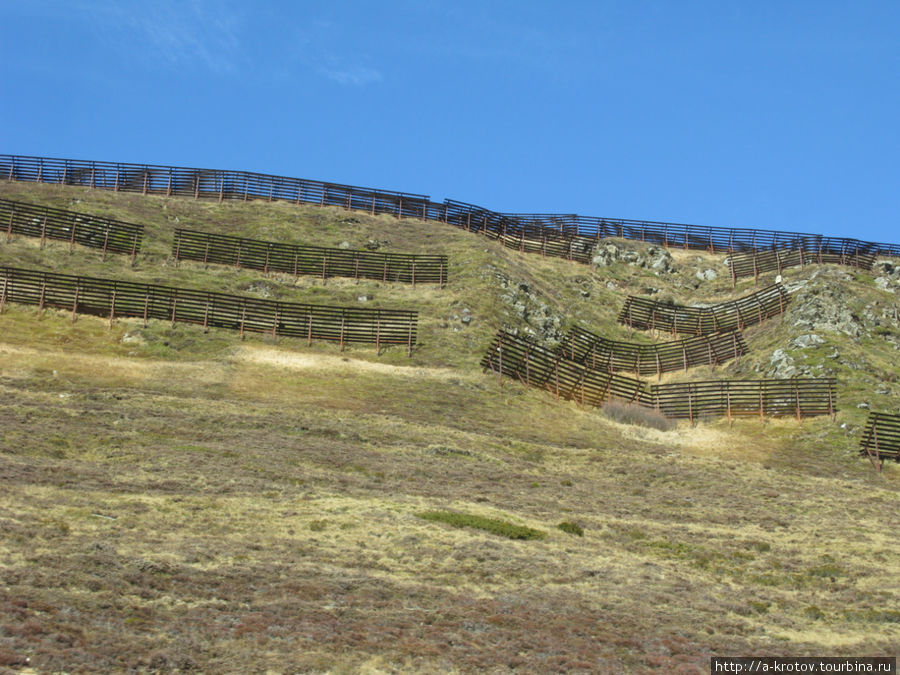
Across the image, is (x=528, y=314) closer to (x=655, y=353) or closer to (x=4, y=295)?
(x=655, y=353)

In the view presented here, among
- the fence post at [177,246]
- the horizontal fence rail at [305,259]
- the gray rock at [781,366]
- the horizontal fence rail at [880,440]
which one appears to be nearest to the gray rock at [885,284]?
the gray rock at [781,366]

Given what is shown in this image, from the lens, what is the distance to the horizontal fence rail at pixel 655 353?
197ft

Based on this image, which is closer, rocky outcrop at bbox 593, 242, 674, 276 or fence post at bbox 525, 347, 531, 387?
fence post at bbox 525, 347, 531, 387

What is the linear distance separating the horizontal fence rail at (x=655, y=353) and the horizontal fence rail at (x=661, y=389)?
13.5 feet

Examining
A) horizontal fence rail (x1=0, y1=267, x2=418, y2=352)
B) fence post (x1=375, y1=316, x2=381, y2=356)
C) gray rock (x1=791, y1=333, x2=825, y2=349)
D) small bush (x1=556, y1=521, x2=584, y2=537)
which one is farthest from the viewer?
fence post (x1=375, y1=316, x2=381, y2=356)

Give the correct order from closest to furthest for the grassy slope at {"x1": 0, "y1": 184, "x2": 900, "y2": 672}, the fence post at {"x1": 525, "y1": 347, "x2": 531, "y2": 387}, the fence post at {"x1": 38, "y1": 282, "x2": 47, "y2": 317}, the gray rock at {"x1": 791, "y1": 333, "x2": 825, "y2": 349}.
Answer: the grassy slope at {"x1": 0, "y1": 184, "x2": 900, "y2": 672} → the fence post at {"x1": 38, "y1": 282, "x2": 47, "y2": 317} → the fence post at {"x1": 525, "y1": 347, "x2": 531, "y2": 387} → the gray rock at {"x1": 791, "y1": 333, "x2": 825, "y2": 349}

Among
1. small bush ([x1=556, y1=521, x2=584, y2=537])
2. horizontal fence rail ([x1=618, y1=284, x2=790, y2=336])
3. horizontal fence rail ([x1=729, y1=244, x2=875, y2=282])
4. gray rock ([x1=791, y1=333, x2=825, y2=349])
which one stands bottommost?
small bush ([x1=556, y1=521, x2=584, y2=537])

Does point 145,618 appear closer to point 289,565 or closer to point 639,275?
point 289,565

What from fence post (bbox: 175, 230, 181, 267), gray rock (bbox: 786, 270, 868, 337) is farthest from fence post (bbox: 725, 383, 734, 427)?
fence post (bbox: 175, 230, 181, 267)

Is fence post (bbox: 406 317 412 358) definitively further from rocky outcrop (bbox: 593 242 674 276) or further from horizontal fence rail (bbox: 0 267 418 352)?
A: rocky outcrop (bbox: 593 242 674 276)

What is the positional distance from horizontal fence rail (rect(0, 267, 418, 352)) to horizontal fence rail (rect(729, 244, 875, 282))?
112ft

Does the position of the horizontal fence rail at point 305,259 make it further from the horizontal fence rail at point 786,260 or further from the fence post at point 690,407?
the horizontal fence rail at point 786,260

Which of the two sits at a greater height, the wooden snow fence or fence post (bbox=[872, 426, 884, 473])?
the wooden snow fence

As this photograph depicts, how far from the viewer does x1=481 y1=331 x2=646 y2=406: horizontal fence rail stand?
52906mm
